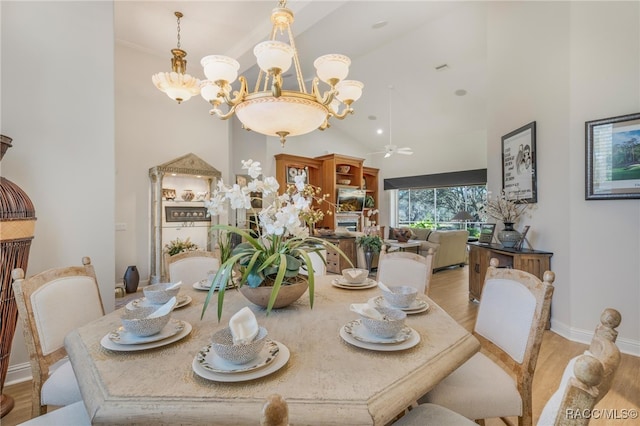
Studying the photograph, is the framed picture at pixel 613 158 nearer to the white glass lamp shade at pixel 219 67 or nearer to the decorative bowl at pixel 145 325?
the white glass lamp shade at pixel 219 67

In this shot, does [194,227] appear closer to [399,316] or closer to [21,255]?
[21,255]

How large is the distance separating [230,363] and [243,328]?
127 mm

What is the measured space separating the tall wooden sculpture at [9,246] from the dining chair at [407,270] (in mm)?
2209

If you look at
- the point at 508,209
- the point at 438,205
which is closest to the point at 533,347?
the point at 508,209

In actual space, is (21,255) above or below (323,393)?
above

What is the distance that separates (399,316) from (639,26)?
333 cm

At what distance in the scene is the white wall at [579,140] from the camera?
256 centimetres

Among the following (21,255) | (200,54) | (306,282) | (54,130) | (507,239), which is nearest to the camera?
(306,282)

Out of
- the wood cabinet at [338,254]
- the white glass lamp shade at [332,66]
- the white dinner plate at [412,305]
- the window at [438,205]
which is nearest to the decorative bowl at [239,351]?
the white dinner plate at [412,305]

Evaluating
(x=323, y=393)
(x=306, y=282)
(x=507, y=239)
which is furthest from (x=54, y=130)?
(x=507, y=239)

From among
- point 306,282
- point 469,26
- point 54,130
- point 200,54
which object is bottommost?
point 306,282

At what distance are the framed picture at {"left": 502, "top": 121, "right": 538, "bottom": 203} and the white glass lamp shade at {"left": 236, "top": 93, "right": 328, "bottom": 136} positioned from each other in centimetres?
246

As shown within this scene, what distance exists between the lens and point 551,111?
3080 mm

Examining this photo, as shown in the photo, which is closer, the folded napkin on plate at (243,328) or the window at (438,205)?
the folded napkin on plate at (243,328)
